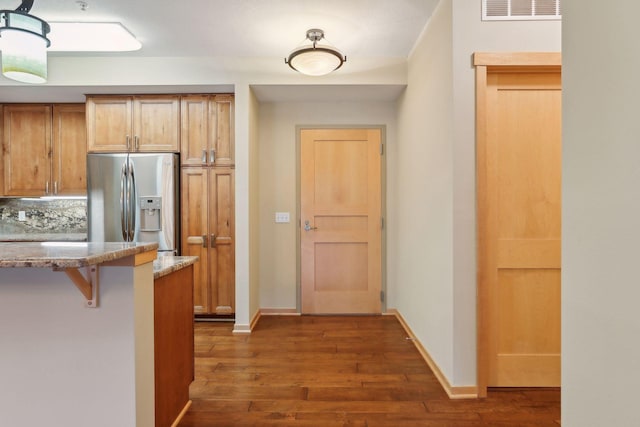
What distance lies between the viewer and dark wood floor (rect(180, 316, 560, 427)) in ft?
6.47

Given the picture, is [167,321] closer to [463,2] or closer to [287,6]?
[287,6]

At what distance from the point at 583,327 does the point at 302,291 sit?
10.3 feet

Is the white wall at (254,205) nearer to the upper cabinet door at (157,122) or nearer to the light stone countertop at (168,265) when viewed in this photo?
the upper cabinet door at (157,122)

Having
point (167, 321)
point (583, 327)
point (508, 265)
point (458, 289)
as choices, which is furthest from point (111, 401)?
point (508, 265)

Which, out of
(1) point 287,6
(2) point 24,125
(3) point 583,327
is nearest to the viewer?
(3) point 583,327

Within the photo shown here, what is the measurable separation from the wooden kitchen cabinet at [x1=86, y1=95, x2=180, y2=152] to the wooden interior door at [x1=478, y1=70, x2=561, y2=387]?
9.66 feet

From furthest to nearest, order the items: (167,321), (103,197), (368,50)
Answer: (103,197) → (368,50) → (167,321)

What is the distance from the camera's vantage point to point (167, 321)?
1.79 m

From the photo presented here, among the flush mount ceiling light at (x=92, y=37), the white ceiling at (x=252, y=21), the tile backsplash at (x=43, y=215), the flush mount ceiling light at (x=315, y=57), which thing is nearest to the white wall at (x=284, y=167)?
the white ceiling at (x=252, y=21)

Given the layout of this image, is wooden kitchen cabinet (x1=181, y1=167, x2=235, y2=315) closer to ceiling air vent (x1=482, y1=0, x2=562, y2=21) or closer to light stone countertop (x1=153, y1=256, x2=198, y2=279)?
light stone countertop (x1=153, y1=256, x2=198, y2=279)

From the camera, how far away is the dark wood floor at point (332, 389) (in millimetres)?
1972

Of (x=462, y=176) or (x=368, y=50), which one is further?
(x=368, y=50)

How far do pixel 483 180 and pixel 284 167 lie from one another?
7.62ft

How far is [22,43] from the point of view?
5.55 ft
